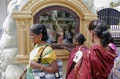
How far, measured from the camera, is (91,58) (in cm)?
158

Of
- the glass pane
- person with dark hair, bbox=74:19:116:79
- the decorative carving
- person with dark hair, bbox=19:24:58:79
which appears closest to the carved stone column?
the decorative carving

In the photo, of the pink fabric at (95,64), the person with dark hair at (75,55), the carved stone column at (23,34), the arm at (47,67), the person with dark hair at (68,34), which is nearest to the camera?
the pink fabric at (95,64)

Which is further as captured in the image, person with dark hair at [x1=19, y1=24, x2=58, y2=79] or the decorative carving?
the decorative carving

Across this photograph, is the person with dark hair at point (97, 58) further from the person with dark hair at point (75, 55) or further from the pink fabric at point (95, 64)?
the person with dark hair at point (75, 55)

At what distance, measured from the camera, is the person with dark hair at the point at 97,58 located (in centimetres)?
158

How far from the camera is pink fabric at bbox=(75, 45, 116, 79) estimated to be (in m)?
1.58

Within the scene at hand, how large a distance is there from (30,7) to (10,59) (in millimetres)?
890

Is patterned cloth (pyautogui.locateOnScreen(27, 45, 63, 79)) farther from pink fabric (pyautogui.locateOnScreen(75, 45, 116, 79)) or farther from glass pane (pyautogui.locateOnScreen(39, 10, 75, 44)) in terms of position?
glass pane (pyautogui.locateOnScreen(39, 10, 75, 44))

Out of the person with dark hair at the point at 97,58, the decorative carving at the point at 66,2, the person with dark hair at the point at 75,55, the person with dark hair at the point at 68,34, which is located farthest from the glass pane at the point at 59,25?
the person with dark hair at the point at 97,58

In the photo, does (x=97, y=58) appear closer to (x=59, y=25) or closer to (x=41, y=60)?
(x=41, y=60)

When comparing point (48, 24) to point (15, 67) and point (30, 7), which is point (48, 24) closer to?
point (30, 7)

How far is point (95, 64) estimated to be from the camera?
1584 mm

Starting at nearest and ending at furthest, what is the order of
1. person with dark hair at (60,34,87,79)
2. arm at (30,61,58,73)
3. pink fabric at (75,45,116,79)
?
1. pink fabric at (75,45,116,79)
2. arm at (30,61,58,73)
3. person with dark hair at (60,34,87,79)

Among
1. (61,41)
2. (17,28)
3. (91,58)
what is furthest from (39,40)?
(61,41)
